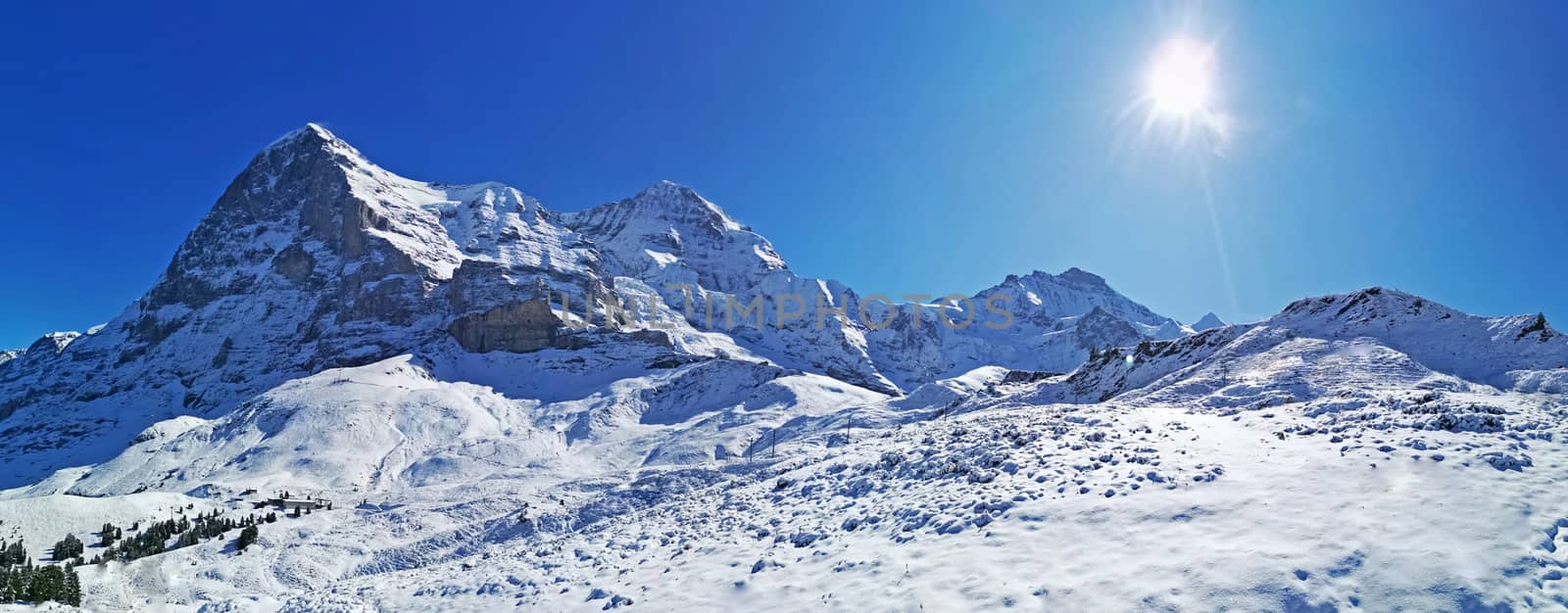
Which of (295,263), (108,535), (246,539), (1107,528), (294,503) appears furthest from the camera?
(295,263)

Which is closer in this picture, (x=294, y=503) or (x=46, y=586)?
(x=46, y=586)

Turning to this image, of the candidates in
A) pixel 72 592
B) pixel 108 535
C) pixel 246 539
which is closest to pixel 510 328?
pixel 108 535

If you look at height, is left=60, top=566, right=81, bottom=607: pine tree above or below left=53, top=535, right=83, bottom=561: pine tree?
below

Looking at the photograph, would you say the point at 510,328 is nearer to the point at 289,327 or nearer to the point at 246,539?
the point at 289,327

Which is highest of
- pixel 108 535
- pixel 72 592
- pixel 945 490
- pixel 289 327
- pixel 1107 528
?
pixel 289 327

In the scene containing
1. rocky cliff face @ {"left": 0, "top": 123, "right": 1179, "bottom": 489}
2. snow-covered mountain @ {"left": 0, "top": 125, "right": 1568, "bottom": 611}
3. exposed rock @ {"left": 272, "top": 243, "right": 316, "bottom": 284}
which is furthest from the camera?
exposed rock @ {"left": 272, "top": 243, "right": 316, "bottom": 284}

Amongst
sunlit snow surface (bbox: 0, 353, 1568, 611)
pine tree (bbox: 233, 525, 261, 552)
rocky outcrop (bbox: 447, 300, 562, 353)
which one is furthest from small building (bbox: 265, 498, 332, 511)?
rocky outcrop (bbox: 447, 300, 562, 353)

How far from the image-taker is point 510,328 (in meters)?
138

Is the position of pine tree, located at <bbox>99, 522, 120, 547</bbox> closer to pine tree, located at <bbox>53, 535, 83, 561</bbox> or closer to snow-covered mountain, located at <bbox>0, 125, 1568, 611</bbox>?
pine tree, located at <bbox>53, 535, 83, 561</bbox>

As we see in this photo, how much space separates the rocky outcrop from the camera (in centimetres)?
13675

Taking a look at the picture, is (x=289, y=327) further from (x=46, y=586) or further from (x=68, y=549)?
(x=46, y=586)

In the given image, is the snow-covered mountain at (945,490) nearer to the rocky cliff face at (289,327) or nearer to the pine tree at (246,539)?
the pine tree at (246,539)

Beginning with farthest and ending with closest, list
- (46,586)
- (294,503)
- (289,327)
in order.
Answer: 1. (289,327)
2. (294,503)
3. (46,586)

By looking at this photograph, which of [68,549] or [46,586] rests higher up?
[68,549]
